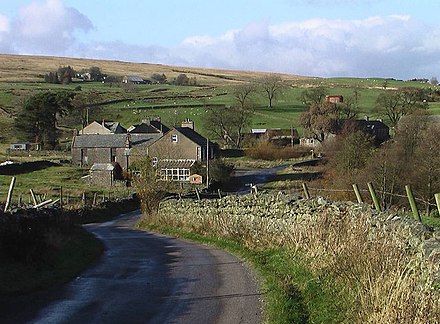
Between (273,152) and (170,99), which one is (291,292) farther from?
(170,99)

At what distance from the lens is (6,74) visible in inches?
7146

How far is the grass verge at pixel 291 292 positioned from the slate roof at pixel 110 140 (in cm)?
7020

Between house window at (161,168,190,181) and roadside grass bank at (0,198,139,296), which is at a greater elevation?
roadside grass bank at (0,198,139,296)

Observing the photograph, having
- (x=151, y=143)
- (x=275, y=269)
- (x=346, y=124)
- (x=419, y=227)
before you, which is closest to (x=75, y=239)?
(x=275, y=269)

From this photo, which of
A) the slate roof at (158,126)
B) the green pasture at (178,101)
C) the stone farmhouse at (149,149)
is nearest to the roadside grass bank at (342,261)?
the stone farmhouse at (149,149)

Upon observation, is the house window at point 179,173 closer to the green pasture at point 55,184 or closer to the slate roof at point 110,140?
the green pasture at point 55,184

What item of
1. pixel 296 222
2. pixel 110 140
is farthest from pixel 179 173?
pixel 296 222

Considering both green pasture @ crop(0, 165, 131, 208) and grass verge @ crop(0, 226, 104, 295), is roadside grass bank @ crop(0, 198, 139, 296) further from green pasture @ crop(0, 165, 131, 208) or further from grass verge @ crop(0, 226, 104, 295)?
green pasture @ crop(0, 165, 131, 208)

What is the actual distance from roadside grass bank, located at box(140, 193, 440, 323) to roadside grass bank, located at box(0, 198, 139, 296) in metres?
5.19

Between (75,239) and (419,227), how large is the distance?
1717 cm

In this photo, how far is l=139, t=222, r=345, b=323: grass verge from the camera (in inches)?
450

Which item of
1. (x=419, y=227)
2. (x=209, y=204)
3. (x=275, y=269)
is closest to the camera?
(x=419, y=227)

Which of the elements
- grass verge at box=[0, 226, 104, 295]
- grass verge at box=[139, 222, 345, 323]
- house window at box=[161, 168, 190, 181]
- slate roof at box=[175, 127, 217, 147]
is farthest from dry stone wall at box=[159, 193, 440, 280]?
slate roof at box=[175, 127, 217, 147]

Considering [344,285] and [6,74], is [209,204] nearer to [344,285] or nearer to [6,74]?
[344,285]
